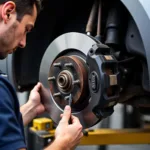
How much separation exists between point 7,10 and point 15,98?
0.22m

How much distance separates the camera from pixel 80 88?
1074mm

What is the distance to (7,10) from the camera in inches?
30.6

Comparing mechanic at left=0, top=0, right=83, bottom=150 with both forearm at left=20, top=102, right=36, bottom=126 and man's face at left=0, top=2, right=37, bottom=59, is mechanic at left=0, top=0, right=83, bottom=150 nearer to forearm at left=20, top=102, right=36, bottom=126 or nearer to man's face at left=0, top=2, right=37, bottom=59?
man's face at left=0, top=2, right=37, bottom=59

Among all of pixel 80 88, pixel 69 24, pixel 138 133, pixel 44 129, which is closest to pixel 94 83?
pixel 80 88

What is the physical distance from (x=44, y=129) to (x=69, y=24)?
25.1 inches

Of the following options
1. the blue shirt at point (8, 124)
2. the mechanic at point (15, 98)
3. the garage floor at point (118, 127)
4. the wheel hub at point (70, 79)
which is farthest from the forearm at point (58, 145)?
the garage floor at point (118, 127)

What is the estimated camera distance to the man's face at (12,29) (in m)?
0.79

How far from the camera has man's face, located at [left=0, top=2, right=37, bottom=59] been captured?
789mm

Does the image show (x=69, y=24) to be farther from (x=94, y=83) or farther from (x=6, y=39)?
(x=6, y=39)

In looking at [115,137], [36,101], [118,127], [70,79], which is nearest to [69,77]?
[70,79]

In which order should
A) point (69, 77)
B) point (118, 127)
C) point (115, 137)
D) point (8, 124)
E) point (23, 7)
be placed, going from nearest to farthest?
point (8, 124)
point (23, 7)
point (69, 77)
point (115, 137)
point (118, 127)

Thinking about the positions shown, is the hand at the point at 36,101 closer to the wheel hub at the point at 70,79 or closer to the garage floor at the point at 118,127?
the wheel hub at the point at 70,79

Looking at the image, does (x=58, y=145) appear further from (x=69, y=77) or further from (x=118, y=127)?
(x=118, y=127)

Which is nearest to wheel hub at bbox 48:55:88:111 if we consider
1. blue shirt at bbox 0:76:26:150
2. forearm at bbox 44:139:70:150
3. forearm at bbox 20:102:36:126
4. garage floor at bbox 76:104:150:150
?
forearm at bbox 20:102:36:126
